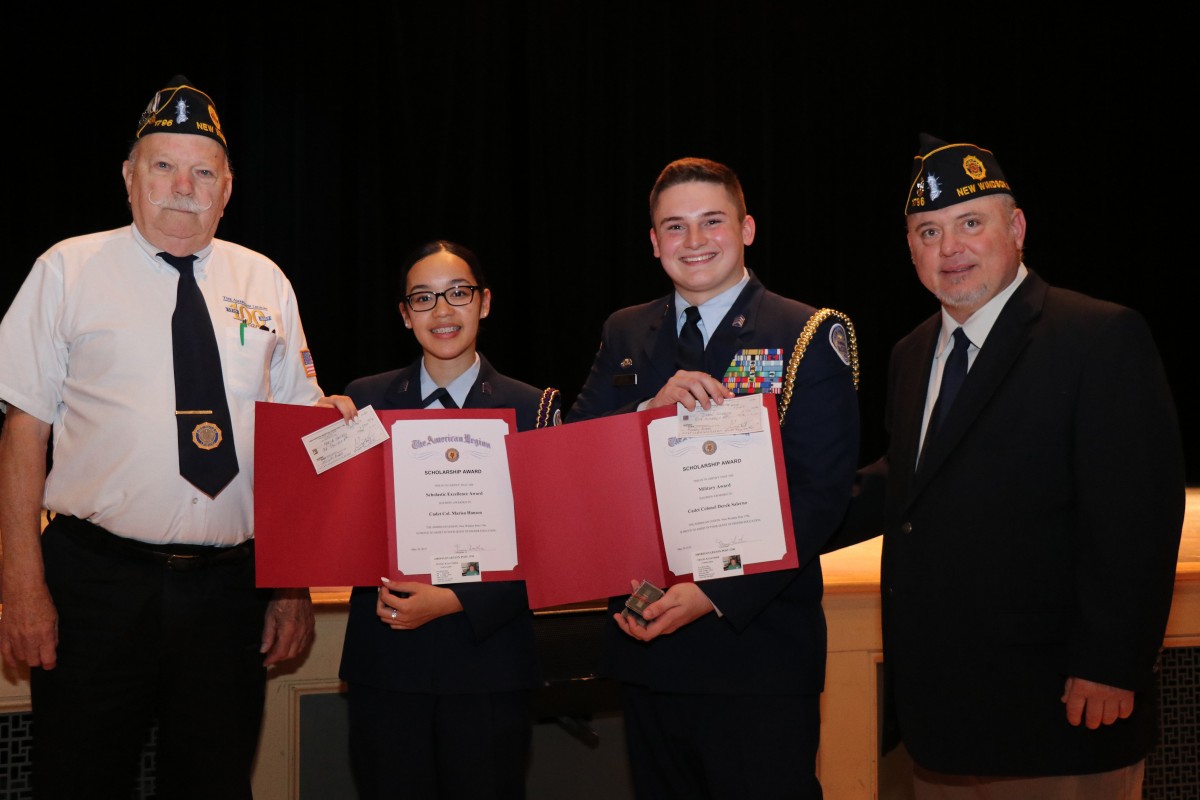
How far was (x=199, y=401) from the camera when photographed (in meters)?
2.24

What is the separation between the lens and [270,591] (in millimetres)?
2406

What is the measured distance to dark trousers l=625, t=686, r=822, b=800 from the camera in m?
1.94

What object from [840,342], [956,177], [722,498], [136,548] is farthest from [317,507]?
[956,177]

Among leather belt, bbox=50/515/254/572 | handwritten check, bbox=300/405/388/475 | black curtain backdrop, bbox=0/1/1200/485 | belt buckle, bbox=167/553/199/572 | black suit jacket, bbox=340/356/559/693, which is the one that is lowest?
black suit jacket, bbox=340/356/559/693

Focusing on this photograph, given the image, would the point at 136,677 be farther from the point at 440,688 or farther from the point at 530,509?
the point at 530,509

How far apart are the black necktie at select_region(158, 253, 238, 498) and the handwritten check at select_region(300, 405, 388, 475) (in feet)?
0.69

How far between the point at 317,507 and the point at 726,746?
962 millimetres

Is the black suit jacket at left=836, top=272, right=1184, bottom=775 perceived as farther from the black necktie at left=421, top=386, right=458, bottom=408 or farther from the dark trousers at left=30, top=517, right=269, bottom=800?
the dark trousers at left=30, top=517, right=269, bottom=800

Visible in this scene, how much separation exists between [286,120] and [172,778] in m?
3.33

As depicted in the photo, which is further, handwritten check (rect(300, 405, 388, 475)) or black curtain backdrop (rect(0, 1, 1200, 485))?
black curtain backdrop (rect(0, 1, 1200, 485))

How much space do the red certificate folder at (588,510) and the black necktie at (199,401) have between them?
652 millimetres

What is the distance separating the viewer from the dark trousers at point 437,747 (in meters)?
2.20

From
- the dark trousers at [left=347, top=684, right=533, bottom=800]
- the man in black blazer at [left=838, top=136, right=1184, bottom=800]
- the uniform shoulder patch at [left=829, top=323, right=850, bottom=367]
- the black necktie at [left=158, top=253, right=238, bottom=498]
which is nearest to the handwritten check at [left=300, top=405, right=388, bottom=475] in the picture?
the black necktie at [left=158, top=253, right=238, bottom=498]

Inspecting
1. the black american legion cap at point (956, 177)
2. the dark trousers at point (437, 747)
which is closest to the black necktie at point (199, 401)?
the dark trousers at point (437, 747)
